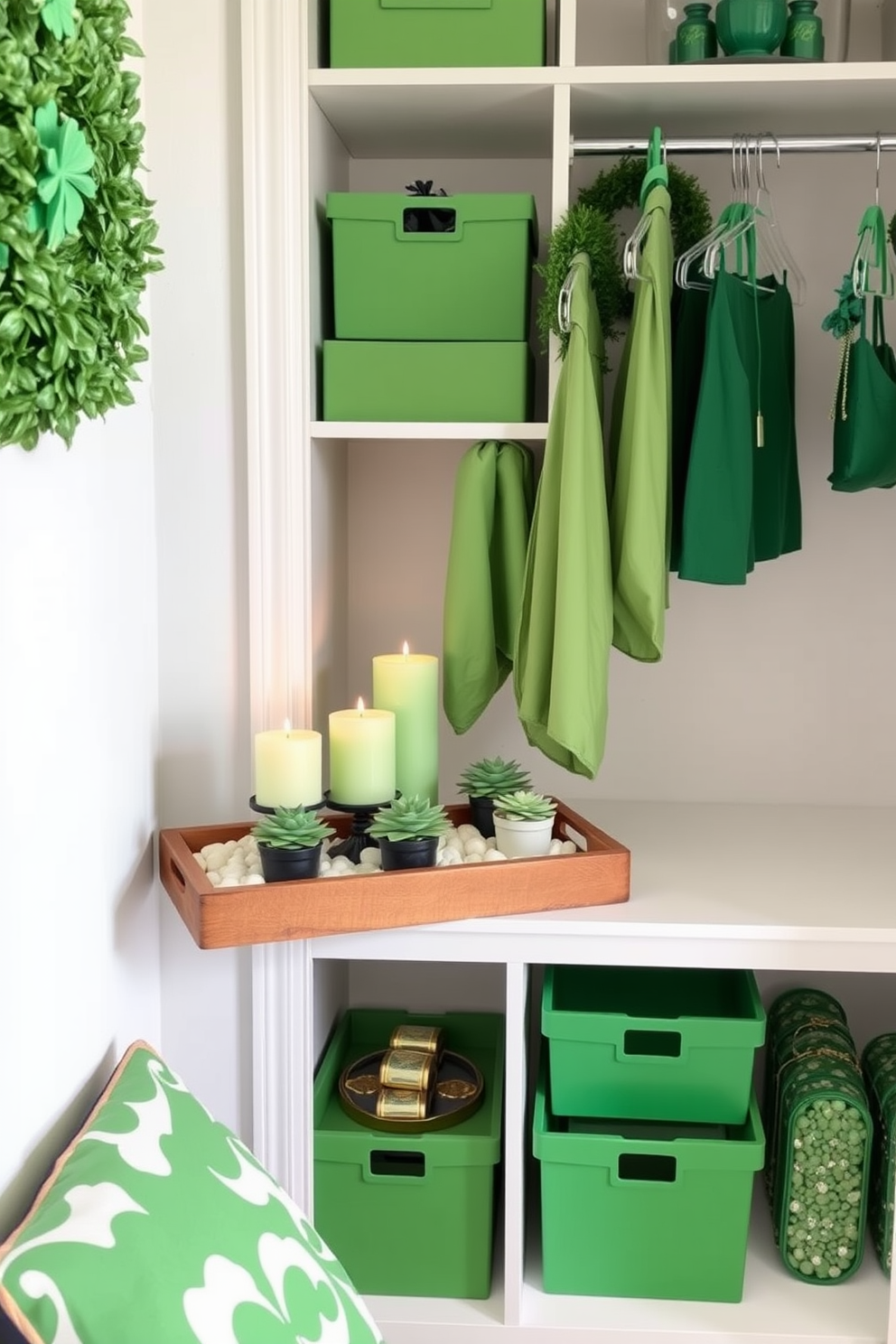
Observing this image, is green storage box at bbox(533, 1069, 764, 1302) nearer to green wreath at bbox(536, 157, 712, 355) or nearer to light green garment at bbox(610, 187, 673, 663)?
light green garment at bbox(610, 187, 673, 663)

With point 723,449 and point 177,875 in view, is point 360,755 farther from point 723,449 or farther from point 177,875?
point 723,449

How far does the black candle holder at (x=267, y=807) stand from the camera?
170 cm

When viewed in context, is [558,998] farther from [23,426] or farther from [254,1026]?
[23,426]

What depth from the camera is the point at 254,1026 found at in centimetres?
181

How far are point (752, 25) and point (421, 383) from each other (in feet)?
2.16

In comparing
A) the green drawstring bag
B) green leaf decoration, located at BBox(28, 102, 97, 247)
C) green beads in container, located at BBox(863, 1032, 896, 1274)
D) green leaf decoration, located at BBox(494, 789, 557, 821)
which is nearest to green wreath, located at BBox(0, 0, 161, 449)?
green leaf decoration, located at BBox(28, 102, 97, 247)

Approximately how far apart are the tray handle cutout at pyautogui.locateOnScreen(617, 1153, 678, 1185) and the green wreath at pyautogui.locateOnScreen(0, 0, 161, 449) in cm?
131

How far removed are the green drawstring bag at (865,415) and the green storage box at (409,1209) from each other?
1.08m

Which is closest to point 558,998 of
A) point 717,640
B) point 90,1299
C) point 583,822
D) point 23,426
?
point 583,822

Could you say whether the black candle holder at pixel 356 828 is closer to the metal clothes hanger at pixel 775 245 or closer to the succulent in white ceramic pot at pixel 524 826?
the succulent in white ceramic pot at pixel 524 826

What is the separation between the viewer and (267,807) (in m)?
1.70

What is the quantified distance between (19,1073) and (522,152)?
1.61 metres

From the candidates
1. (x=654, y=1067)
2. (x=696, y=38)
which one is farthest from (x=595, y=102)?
(x=654, y=1067)

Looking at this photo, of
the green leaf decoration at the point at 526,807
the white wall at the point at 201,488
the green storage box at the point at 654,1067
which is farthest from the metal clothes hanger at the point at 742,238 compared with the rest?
the green storage box at the point at 654,1067
